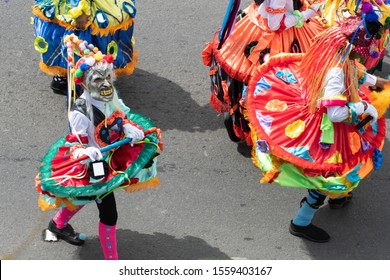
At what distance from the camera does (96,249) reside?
683 cm

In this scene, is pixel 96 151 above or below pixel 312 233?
above

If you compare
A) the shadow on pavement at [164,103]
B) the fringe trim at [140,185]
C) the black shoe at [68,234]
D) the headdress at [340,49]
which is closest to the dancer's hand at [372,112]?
the headdress at [340,49]

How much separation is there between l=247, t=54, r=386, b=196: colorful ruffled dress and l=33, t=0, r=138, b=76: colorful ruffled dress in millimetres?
2030

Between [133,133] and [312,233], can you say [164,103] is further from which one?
[133,133]

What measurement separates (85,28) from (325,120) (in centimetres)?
280

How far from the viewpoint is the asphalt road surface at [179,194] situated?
694 cm

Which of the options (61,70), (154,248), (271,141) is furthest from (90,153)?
(61,70)

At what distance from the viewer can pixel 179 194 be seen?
7.52 meters

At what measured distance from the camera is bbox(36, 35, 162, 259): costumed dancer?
596 cm

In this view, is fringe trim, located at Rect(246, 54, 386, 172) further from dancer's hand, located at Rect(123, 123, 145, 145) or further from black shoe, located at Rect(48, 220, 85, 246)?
black shoe, located at Rect(48, 220, 85, 246)

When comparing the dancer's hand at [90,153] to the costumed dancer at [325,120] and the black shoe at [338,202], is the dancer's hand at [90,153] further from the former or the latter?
the black shoe at [338,202]

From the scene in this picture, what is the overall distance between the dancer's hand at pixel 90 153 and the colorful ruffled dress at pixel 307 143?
136 cm

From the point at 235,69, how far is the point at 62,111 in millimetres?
2162

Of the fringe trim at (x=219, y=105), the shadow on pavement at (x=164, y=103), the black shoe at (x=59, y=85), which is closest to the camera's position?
the fringe trim at (x=219, y=105)
